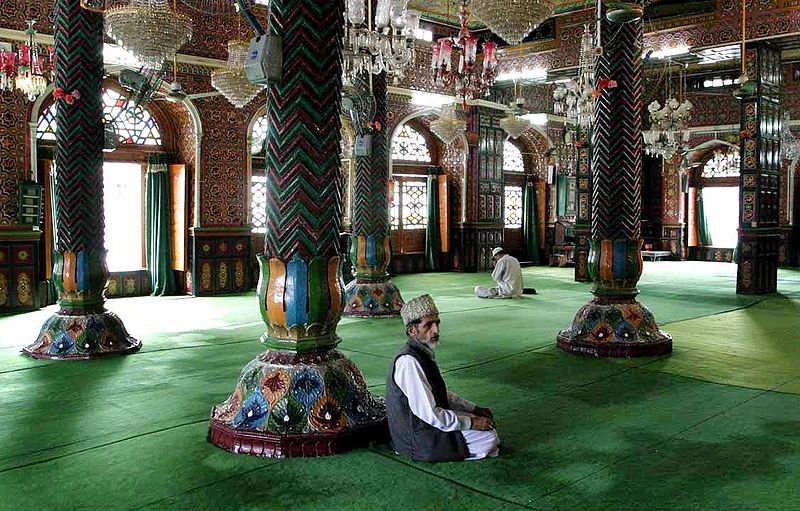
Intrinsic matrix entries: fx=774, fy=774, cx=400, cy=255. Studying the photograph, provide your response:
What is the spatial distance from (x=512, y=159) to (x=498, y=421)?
44.4 feet

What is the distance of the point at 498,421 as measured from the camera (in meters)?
4.34

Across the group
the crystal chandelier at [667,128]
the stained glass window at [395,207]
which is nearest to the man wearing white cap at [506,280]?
the crystal chandelier at [667,128]

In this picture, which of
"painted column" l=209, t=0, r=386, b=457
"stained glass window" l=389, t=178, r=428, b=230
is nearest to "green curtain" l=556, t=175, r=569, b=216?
"stained glass window" l=389, t=178, r=428, b=230

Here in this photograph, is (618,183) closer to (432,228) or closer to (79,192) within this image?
(79,192)

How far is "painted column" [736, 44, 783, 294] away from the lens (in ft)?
36.5

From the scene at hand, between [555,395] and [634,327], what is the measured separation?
1.73 meters

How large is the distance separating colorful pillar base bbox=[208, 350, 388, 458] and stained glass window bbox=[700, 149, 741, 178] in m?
16.4

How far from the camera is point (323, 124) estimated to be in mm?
3959

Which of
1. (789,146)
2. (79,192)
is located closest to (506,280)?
(79,192)

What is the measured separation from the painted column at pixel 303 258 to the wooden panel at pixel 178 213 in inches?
291

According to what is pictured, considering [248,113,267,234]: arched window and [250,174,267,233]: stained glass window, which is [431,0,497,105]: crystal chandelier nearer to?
[248,113,267,234]: arched window

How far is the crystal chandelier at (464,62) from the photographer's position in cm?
771

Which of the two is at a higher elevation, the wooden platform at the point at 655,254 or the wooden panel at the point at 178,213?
the wooden panel at the point at 178,213

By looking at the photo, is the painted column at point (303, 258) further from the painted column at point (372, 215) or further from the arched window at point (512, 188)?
the arched window at point (512, 188)
